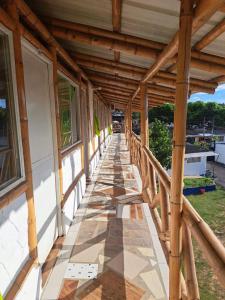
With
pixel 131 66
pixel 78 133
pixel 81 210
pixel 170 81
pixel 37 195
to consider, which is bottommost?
pixel 81 210

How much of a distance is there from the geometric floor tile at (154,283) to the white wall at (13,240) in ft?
3.76

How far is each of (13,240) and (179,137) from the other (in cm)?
139

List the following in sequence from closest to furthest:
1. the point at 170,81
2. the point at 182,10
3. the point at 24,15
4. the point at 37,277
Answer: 1. the point at 182,10
2. the point at 24,15
3. the point at 37,277
4. the point at 170,81

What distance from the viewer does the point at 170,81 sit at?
3367 millimetres

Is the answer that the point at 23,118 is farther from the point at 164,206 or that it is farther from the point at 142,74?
the point at 142,74

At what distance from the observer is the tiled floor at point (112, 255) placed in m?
2.16

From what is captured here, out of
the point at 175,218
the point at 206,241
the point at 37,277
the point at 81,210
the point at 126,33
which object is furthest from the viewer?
the point at 81,210

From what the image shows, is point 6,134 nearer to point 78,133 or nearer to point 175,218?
point 175,218

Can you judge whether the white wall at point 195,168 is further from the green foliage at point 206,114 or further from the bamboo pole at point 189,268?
the bamboo pole at point 189,268

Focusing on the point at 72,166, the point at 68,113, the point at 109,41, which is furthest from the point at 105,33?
the point at 72,166

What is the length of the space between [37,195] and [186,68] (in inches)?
70.0

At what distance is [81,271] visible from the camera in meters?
2.41

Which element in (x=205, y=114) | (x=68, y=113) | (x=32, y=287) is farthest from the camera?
(x=205, y=114)

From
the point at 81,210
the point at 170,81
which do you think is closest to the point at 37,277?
the point at 81,210
